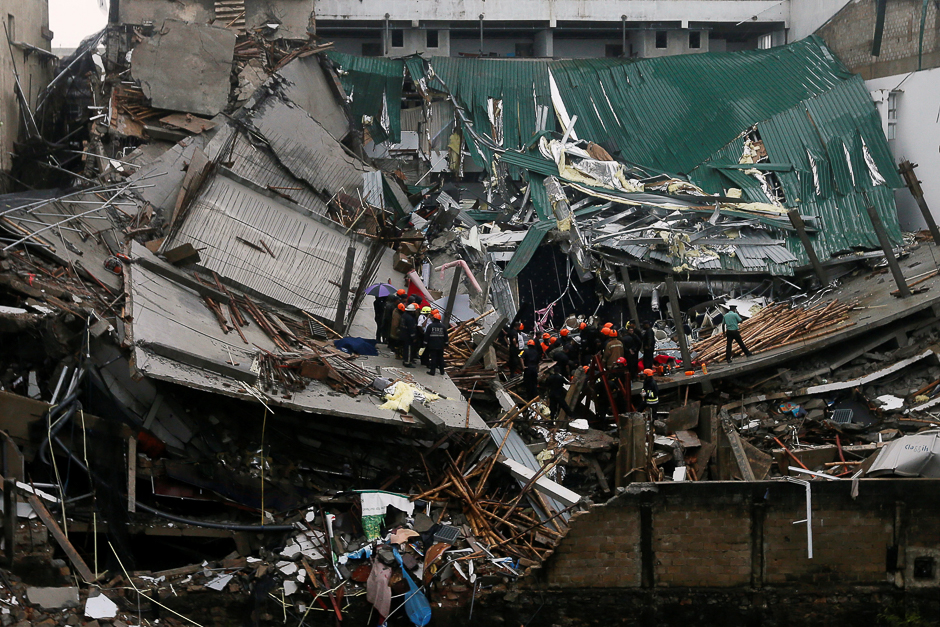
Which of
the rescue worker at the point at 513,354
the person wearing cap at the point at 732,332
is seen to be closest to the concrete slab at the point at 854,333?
the person wearing cap at the point at 732,332

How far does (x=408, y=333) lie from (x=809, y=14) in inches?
859

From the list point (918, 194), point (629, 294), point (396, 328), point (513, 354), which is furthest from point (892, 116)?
point (396, 328)

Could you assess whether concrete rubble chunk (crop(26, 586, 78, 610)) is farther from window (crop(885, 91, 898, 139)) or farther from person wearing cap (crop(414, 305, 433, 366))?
window (crop(885, 91, 898, 139))

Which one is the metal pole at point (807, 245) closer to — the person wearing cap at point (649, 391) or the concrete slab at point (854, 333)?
the concrete slab at point (854, 333)

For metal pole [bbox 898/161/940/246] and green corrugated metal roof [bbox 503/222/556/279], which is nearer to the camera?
metal pole [bbox 898/161/940/246]

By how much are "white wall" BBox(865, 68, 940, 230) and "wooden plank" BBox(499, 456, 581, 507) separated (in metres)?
14.6

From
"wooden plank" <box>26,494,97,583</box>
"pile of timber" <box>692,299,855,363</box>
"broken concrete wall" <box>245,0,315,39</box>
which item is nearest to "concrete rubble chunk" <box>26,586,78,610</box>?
"wooden plank" <box>26,494,97,583</box>

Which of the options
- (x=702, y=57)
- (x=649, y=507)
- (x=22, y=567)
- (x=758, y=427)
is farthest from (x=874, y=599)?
(x=702, y=57)

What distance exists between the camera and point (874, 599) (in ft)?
40.6

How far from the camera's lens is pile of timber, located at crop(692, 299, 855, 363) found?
60.7ft

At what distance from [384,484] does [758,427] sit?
658cm

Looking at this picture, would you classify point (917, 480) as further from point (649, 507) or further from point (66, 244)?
point (66, 244)

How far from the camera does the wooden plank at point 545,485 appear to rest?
44.5 ft

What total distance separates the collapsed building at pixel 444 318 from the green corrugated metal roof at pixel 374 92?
0.26 ft
